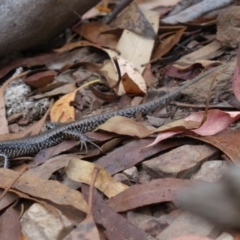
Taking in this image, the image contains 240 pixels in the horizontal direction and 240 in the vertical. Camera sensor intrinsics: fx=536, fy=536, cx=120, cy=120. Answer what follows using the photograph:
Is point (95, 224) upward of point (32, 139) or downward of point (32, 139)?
upward

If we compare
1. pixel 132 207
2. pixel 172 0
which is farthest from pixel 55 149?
pixel 172 0

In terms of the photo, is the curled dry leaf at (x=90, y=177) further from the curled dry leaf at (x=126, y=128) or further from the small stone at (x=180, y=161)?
the curled dry leaf at (x=126, y=128)

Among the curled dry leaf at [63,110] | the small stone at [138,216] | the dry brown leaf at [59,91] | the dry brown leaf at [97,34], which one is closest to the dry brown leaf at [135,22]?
the dry brown leaf at [97,34]

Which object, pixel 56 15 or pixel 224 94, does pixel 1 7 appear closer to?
pixel 56 15

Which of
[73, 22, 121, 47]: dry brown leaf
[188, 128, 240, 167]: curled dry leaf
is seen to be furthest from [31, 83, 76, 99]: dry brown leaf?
[188, 128, 240, 167]: curled dry leaf

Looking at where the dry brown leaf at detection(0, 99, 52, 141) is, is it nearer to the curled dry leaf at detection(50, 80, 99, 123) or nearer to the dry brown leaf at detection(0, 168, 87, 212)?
the curled dry leaf at detection(50, 80, 99, 123)

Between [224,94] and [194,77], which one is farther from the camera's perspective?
[194,77]
